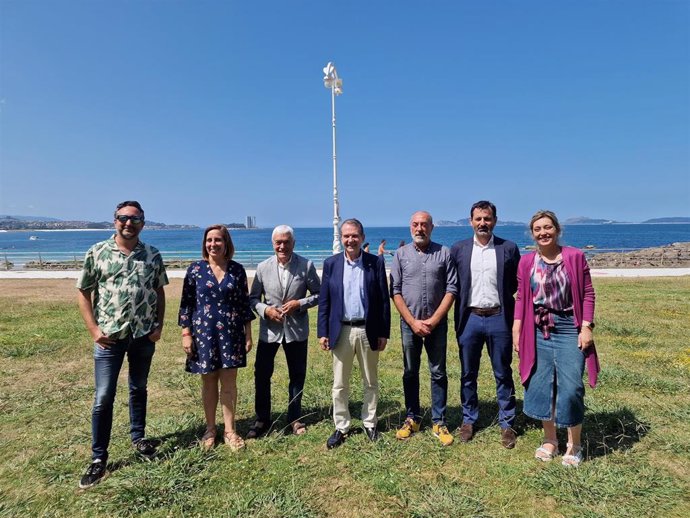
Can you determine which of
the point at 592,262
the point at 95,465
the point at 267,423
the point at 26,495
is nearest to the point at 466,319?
the point at 267,423

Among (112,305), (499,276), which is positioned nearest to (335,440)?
(499,276)

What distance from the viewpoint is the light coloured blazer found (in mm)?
3650

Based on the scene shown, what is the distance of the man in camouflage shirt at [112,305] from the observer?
119 inches

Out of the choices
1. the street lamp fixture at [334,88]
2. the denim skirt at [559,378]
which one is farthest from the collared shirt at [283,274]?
the street lamp fixture at [334,88]

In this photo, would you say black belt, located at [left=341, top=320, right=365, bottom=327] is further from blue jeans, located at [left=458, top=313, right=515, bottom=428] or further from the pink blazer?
the pink blazer

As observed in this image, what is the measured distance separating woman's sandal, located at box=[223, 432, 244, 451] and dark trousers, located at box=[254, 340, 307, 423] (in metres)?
0.32

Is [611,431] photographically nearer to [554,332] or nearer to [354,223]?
[554,332]

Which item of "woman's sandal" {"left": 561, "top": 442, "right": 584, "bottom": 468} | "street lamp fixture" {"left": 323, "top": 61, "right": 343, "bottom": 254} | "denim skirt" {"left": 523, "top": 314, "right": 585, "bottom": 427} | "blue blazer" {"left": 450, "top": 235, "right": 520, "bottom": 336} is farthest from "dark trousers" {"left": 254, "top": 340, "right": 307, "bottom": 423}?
"street lamp fixture" {"left": 323, "top": 61, "right": 343, "bottom": 254}

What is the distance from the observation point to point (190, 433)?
149 inches

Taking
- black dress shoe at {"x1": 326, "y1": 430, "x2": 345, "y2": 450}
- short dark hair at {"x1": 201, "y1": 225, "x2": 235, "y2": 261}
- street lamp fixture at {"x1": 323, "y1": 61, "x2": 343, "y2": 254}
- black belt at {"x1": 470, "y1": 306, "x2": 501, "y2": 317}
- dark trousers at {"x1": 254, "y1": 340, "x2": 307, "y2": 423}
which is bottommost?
black dress shoe at {"x1": 326, "y1": 430, "x2": 345, "y2": 450}

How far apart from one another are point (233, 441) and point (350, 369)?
4.10ft

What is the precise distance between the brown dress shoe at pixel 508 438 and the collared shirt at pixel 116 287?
332cm

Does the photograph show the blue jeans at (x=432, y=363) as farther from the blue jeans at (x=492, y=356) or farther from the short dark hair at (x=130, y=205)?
the short dark hair at (x=130, y=205)

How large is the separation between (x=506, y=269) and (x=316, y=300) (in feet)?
5.91
